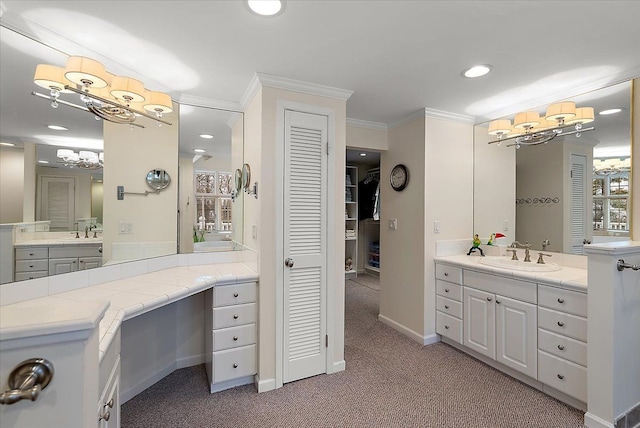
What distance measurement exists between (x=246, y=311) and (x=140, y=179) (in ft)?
4.21

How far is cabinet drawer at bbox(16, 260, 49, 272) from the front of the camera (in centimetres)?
150

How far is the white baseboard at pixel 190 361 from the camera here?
2.50m

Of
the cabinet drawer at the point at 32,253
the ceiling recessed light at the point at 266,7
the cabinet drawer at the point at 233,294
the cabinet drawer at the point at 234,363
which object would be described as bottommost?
the cabinet drawer at the point at 234,363

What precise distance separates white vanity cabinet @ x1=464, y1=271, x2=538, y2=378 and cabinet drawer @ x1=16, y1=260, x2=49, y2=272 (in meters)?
3.04

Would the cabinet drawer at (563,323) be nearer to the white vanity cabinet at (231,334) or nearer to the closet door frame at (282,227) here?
the closet door frame at (282,227)

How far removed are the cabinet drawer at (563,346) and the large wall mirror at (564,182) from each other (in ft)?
2.64

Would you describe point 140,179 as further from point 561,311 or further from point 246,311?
point 561,311

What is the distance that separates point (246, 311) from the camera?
2195mm

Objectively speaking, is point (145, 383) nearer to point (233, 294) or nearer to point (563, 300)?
point (233, 294)

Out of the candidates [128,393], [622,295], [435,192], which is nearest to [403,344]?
[435,192]

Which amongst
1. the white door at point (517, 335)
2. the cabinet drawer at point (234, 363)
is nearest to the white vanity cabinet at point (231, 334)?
the cabinet drawer at point (234, 363)

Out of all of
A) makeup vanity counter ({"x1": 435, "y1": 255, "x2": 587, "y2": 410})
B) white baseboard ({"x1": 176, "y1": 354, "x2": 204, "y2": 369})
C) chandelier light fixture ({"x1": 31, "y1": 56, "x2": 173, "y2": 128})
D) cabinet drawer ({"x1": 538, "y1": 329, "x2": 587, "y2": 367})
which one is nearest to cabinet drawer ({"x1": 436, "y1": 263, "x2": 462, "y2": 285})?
makeup vanity counter ({"x1": 435, "y1": 255, "x2": 587, "y2": 410})

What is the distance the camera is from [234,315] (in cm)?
216

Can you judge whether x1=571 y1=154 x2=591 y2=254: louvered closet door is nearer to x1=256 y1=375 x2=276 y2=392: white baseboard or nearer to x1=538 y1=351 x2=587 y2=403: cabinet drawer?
x1=538 y1=351 x2=587 y2=403: cabinet drawer
